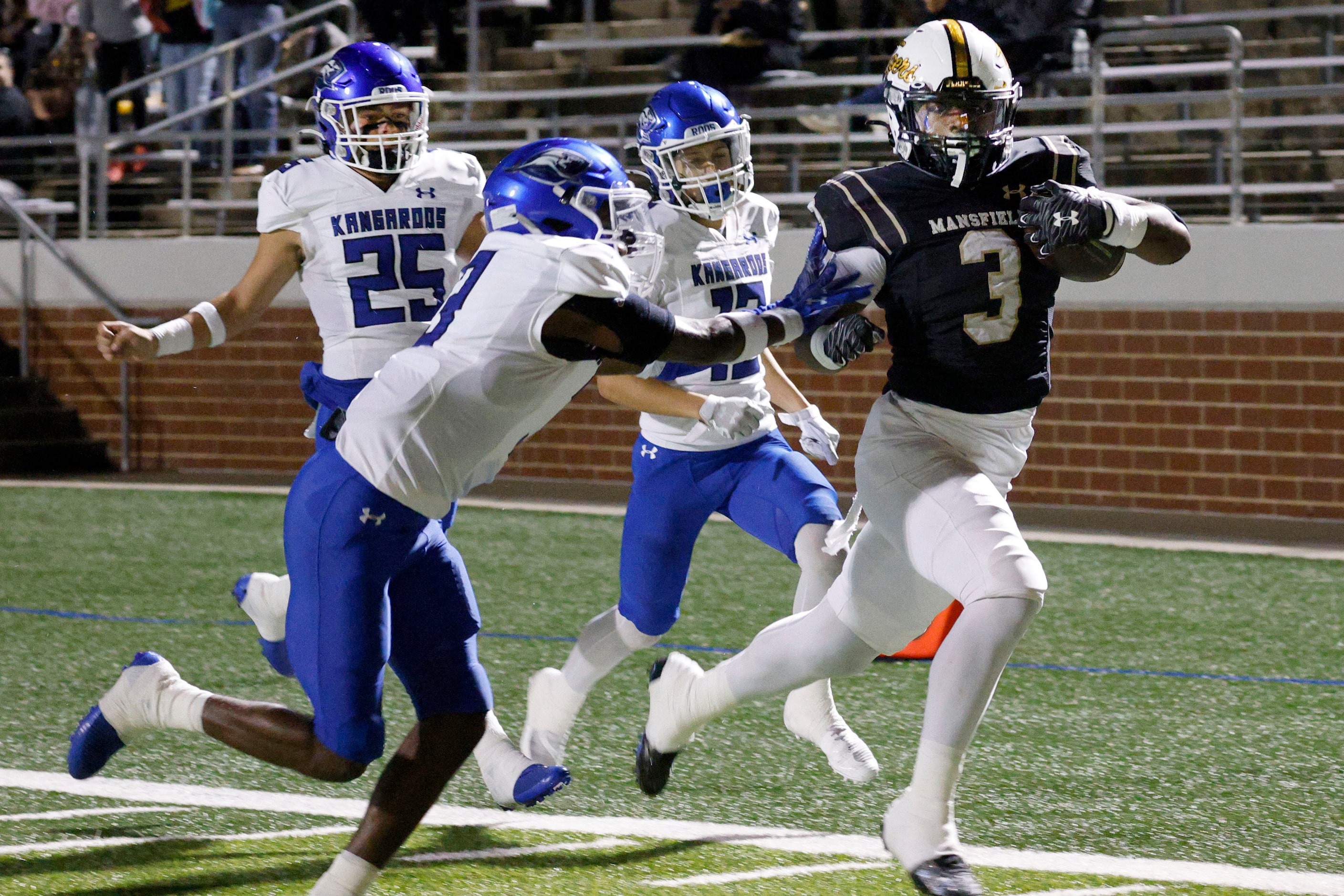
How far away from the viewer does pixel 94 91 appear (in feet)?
42.9

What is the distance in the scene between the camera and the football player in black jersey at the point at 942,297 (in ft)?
11.5

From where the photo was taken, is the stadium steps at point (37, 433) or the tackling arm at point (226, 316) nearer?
the tackling arm at point (226, 316)

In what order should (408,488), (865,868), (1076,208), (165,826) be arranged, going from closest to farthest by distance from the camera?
(408,488)
(1076,208)
(865,868)
(165,826)

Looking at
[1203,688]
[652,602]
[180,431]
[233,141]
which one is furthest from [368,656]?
[233,141]

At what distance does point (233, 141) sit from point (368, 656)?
33.8 ft

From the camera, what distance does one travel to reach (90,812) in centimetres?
406

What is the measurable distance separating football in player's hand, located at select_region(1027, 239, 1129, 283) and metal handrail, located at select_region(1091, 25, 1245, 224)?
562 centimetres

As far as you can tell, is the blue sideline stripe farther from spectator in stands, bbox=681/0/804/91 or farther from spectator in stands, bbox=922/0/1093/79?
spectator in stands, bbox=681/0/804/91

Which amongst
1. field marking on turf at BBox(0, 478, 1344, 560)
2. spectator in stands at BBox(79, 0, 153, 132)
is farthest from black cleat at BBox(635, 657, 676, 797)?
spectator in stands at BBox(79, 0, 153, 132)

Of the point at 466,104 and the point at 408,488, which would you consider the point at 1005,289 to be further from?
the point at 466,104

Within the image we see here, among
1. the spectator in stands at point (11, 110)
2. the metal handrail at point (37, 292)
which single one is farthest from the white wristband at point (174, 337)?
the spectator in stands at point (11, 110)

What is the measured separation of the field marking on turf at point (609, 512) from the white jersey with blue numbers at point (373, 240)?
4.19 m

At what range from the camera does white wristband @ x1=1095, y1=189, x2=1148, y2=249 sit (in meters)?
3.50

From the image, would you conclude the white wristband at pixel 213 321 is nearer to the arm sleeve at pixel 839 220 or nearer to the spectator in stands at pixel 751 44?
the arm sleeve at pixel 839 220
